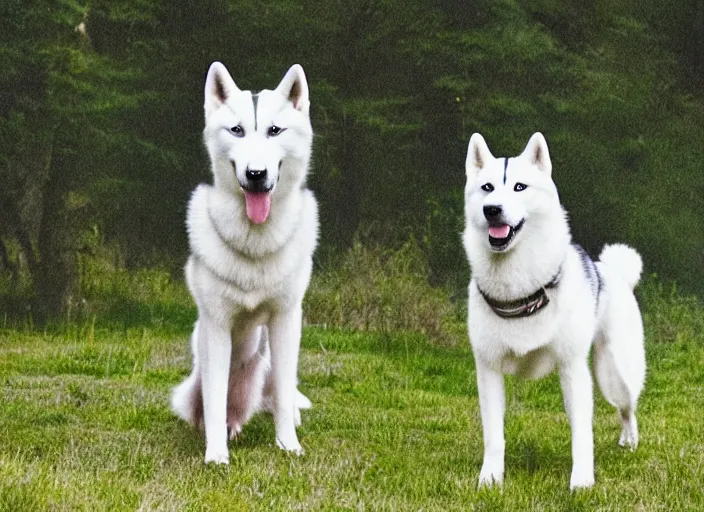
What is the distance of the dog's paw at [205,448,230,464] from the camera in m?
4.46

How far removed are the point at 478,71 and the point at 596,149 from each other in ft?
5.30

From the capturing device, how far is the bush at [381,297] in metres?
8.88

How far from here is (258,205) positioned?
4.41 meters

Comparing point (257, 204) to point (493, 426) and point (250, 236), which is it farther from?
point (493, 426)

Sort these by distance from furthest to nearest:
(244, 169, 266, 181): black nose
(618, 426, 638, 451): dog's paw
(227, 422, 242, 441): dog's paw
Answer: (227, 422, 242, 441): dog's paw
(618, 426, 638, 451): dog's paw
(244, 169, 266, 181): black nose

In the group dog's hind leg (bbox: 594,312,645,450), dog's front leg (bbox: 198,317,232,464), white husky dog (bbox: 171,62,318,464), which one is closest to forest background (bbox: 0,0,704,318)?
dog's hind leg (bbox: 594,312,645,450)

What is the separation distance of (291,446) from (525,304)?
1.35 meters

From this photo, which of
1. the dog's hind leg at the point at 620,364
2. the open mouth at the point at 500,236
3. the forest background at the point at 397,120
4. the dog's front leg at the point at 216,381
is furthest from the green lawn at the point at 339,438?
the forest background at the point at 397,120

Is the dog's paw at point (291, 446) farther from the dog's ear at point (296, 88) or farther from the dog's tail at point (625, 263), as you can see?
the dog's tail at point (625, 263)

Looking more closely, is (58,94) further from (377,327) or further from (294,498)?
(294,498)

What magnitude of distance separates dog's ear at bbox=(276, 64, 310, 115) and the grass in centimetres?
158

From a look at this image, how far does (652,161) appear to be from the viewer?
11.8m

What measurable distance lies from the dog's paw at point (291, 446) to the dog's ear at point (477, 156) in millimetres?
1532

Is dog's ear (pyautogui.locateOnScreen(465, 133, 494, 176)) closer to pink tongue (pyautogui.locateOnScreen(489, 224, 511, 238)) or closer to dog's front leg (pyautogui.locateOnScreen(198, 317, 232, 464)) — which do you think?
pink tongue (pyautogui.locateOnScreen(489, 224, 511, 238))
